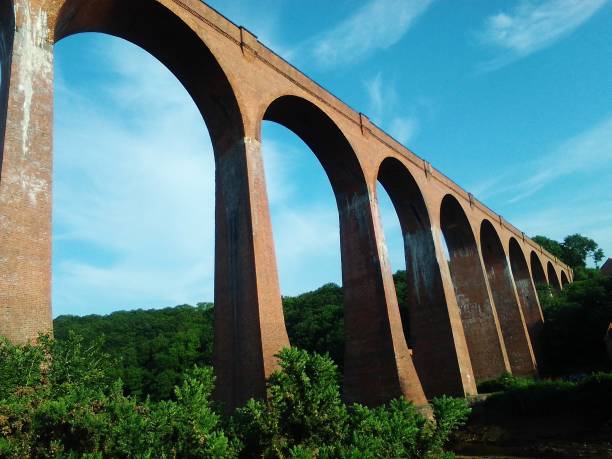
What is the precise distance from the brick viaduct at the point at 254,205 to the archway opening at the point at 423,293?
4cm

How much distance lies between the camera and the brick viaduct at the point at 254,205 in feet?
22.0

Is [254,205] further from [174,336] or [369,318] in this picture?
[174,336]

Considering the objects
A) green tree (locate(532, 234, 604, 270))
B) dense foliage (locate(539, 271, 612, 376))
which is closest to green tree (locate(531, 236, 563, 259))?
green tree (locate(532, 234, 604, 270))

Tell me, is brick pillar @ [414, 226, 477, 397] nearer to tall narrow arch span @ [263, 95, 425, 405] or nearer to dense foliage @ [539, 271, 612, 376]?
tall narrow arch span @ [263, 95, 425, 405]

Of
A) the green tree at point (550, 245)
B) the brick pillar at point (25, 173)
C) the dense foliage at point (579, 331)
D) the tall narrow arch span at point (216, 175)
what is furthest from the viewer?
the green tree at point (550, 245)

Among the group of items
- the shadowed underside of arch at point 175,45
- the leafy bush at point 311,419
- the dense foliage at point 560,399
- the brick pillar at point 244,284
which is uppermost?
the shadowed underside of arch at point 175,45

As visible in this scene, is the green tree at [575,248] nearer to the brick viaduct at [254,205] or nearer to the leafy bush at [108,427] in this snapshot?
the brick viaduct at [254,205]

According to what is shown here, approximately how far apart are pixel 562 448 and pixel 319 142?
10.1 meters

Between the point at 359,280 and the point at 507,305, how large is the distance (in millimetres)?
12743

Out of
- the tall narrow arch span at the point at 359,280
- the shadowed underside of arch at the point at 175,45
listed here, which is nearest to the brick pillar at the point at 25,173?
the shadowed underside of arch at the point at 175,45

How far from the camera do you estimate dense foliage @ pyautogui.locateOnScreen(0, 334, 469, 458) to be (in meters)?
4.36

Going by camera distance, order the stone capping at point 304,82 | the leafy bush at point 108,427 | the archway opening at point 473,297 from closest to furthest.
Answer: the leafy bush at point 108,427, the stone capping at point 304,82, the archway opening at point 473,297

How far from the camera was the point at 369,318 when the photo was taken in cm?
1345

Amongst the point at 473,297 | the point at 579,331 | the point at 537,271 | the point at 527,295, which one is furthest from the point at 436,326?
the point at 537,271
